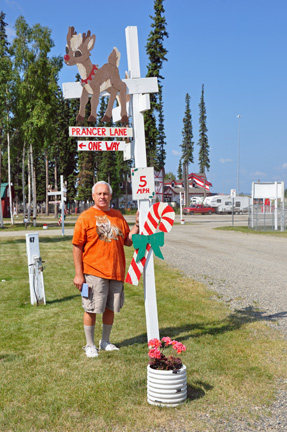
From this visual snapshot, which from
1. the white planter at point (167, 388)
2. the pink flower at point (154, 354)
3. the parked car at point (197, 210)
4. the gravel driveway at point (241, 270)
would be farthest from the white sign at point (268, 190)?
the parked car at point (197, 210)

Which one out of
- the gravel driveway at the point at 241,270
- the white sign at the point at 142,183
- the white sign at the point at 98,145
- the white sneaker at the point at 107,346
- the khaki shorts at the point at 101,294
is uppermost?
the white sign at the point at 98,145

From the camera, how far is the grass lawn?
4020 mm

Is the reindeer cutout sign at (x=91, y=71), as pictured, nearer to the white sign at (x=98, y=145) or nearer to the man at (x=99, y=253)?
the white sign at (x=98, y=145)

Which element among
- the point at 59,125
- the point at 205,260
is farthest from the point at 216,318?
the point at 59,125

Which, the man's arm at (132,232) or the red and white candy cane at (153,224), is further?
the man's arm at (132,232)

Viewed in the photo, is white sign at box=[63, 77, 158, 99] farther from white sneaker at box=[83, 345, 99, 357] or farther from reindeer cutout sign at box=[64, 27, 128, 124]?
white sneaker at box=[83, 345, 99, 357]

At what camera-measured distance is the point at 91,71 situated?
5.46m

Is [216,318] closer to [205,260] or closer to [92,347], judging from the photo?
[92,347]

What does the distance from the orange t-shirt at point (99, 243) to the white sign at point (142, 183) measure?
0.45m

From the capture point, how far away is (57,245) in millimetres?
20938

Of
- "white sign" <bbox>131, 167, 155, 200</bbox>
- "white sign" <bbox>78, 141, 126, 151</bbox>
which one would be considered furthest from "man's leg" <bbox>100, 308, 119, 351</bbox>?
"white sign" <bbox>78, 141, 126, 151</bbox>

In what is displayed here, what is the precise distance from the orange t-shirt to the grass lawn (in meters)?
1.02

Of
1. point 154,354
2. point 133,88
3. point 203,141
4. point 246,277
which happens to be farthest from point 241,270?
point 203,141

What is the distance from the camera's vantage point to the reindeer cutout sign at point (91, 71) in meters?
5.38
